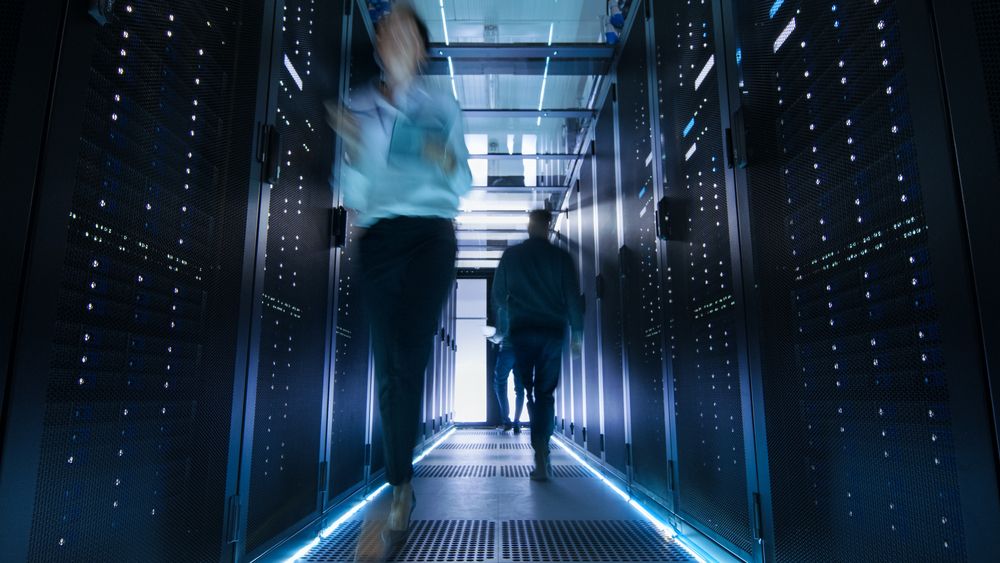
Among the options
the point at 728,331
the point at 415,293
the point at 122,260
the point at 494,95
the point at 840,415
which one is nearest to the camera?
the point at 122,260

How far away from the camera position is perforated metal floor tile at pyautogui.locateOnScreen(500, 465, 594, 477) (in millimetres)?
3437

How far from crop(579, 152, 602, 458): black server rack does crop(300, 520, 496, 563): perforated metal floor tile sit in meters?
2.03

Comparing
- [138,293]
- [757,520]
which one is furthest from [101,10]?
[757,520]

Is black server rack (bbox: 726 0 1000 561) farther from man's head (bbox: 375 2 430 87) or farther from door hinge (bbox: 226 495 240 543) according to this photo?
door hinge (bbox: 226 495 240 543)

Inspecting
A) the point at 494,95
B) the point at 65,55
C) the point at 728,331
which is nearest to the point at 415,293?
the point at 728,331

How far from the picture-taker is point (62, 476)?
34.3 inches

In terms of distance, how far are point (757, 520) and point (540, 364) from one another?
6.43ft

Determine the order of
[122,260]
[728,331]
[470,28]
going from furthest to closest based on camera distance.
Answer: [470,28], [728,331], [122,260]

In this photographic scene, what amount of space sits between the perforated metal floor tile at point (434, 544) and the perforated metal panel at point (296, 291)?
173mm

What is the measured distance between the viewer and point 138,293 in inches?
42.6

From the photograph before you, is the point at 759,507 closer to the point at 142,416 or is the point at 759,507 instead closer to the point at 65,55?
the point at 142,416

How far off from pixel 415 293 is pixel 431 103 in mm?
635

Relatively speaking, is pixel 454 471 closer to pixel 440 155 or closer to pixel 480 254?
pixel 440 155

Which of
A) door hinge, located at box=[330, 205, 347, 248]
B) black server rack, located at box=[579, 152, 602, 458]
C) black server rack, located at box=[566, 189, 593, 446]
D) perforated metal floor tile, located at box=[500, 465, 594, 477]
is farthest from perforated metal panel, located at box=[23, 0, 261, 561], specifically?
black server rack, located at box=[566, 189, 593, 446]
